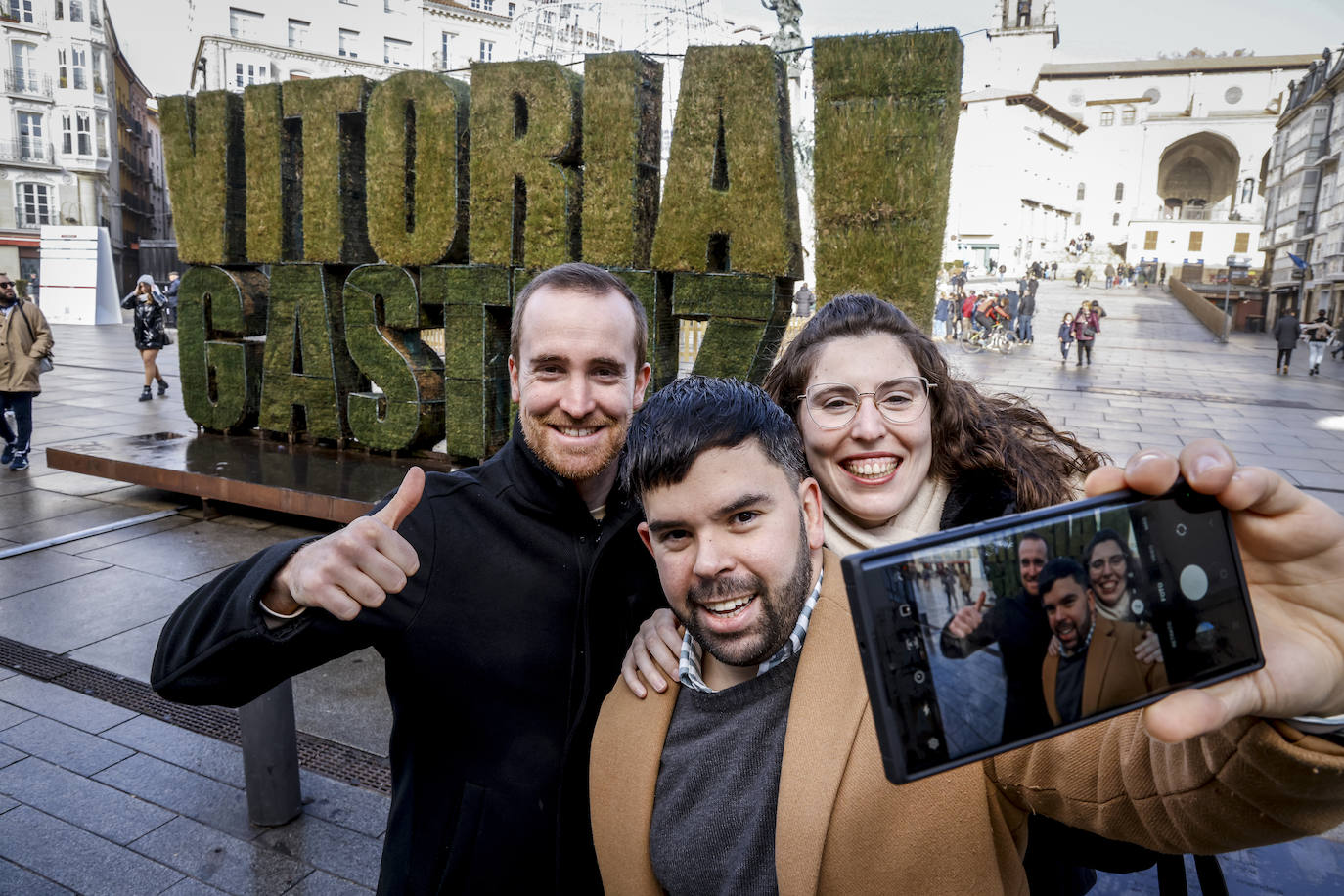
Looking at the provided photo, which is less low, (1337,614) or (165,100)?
(165,100)

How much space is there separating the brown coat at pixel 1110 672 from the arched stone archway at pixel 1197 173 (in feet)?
275

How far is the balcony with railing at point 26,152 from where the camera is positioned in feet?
138

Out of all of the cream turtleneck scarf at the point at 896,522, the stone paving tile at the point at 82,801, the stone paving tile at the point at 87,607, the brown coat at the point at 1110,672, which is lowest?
the stone paving tile at the point at 82,801

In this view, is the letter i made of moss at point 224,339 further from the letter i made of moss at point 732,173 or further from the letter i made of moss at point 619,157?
the letter i made of moss at point 732,173

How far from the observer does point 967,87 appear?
7269 cm

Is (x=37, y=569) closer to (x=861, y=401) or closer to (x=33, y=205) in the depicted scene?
(x=861, y=401)

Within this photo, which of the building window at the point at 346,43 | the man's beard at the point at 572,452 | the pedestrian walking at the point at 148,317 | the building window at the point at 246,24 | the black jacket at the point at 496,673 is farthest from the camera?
the building window at the point at 346,43

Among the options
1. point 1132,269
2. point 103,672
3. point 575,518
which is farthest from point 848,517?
point 1132,269

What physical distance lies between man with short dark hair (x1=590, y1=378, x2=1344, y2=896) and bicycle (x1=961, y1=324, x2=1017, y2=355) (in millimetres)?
24858

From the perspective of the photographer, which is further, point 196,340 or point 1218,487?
point 196,340

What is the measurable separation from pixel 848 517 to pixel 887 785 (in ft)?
3.55

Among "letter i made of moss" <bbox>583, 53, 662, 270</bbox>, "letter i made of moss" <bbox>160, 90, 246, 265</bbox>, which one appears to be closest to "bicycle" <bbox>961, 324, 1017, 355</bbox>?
"letter i made of moss" <bbox>583, 53, 662, 270</bbox>

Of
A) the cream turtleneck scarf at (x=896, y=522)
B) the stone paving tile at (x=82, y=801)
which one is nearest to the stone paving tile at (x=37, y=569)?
the stone paving tile at (x=82, y=801)

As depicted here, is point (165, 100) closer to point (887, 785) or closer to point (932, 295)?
point (932, 295)
